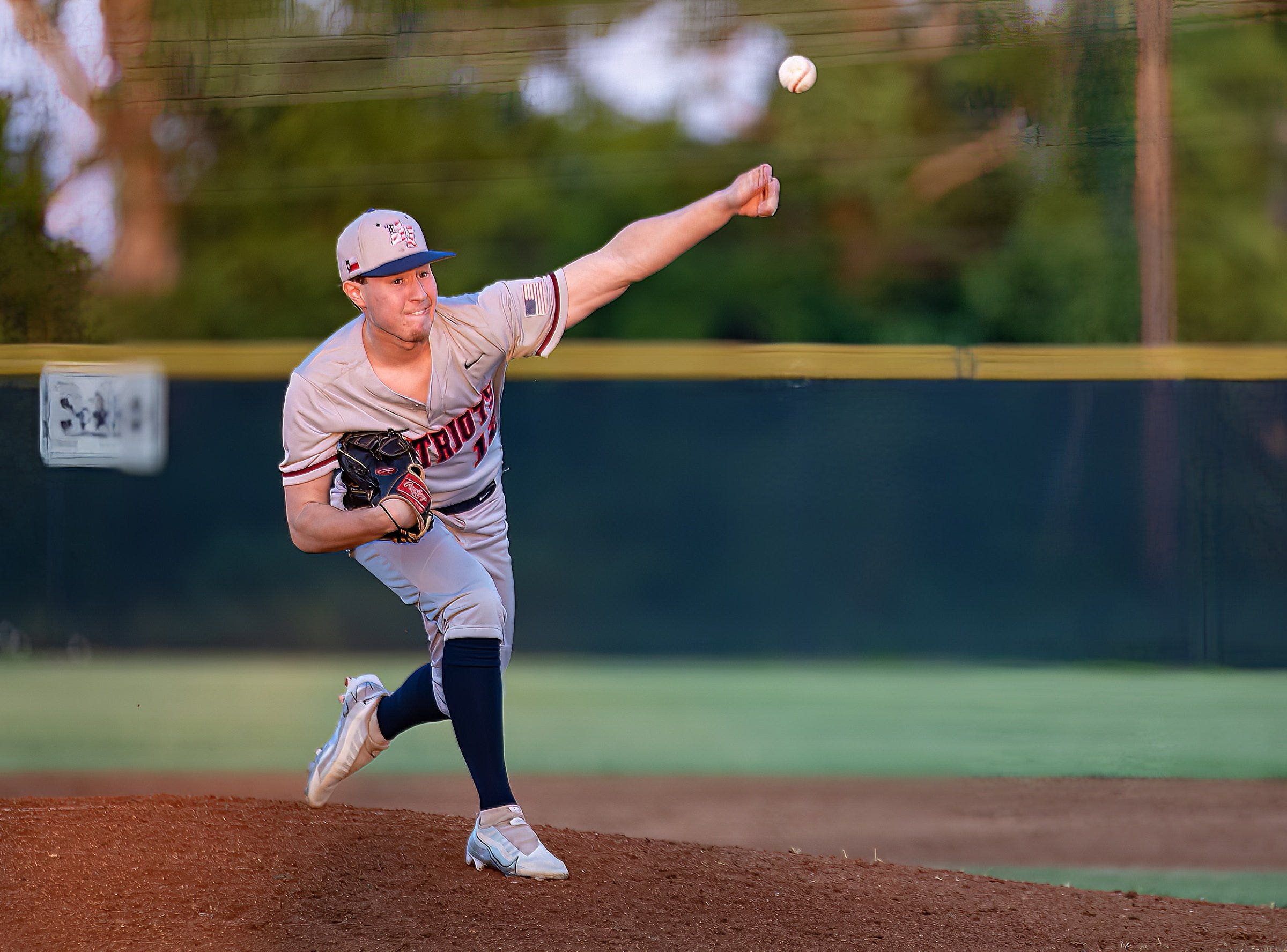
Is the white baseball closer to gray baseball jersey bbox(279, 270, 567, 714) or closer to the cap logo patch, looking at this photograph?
gray baseball jersey bbox(279, 270, 567, 714)

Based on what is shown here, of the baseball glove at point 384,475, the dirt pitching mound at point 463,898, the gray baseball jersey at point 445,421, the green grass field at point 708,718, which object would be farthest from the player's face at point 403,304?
the green grass field at point 708,718

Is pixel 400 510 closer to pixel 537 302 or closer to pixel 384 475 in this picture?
pixel 384 475

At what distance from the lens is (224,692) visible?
6688mm

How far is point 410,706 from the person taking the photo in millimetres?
3082

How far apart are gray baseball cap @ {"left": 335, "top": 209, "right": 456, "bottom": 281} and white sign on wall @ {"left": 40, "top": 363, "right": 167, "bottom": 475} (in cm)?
418

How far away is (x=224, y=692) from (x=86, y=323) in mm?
2430

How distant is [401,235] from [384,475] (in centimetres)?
53

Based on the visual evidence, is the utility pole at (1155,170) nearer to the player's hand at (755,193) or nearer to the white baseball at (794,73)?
the white baseball at (794,73)

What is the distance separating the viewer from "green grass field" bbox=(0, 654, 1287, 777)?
5.27m

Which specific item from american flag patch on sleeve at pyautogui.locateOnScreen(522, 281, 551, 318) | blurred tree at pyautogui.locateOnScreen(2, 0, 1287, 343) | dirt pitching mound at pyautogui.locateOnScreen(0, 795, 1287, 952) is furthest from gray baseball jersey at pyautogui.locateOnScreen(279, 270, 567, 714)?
blurred tree at pyautogui.locateOnScreen(2, 0, 1287, 343)

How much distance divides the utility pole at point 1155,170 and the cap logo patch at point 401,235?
5299mm

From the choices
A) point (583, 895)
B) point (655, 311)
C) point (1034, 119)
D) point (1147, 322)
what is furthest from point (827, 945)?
point (655, 311)

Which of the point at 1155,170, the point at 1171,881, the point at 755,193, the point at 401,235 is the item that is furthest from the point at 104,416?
the point at 1155,170

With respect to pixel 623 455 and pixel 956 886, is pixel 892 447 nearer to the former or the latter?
pixel 623 455
